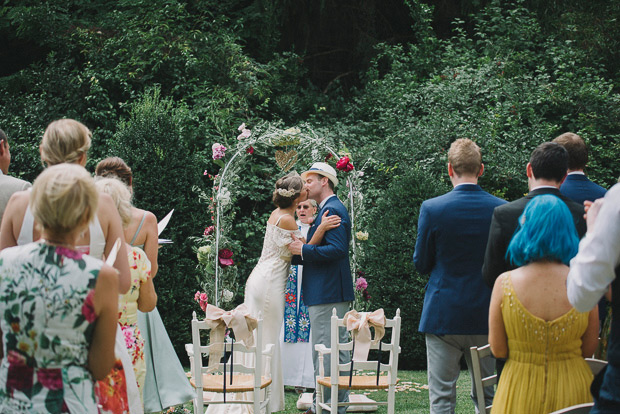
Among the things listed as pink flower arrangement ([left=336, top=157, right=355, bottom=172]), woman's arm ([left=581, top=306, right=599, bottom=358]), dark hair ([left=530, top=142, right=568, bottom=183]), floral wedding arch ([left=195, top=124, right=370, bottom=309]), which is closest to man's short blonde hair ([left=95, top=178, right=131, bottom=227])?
dark hair ([left=530, top=142, right=568, bottom=183])

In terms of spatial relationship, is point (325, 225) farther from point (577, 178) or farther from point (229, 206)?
point (229, 206)

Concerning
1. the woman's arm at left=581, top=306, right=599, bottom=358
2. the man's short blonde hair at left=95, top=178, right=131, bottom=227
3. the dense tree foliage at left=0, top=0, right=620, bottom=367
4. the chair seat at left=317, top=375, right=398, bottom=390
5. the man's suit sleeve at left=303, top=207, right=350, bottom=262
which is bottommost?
the chair seat at left=317, top=375, right=398, bottom=390

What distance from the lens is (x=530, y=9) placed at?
481 inches

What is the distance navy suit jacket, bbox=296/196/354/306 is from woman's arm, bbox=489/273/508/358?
8.48 feet

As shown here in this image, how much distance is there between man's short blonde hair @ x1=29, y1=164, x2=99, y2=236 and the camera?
2145 mm

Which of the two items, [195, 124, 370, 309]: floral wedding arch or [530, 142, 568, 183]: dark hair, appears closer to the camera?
[530, 142, 568, 183]: dark hair

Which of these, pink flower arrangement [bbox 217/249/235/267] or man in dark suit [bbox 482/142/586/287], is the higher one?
man in dark suit [bbox 482/142/586/287]

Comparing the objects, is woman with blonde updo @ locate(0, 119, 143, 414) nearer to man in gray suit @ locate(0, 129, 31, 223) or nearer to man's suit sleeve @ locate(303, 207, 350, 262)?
man in gray suit @ locate(0, 129, 31, 223)

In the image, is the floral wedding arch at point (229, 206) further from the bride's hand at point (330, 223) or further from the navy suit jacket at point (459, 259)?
the navy suit jacket at point (459, 259)

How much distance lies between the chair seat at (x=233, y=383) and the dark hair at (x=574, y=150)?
8.16 feet

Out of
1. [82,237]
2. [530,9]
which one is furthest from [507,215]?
[530,9]

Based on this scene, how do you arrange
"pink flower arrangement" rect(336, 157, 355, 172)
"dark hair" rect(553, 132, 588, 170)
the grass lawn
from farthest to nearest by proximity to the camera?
1. "pink flower arrangement" rect(336, 157, 355, 172)
2. the grass lawn
3. "dark hair" rect(553, 132, 588, 170)

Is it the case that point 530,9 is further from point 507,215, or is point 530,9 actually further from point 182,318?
point 507,215

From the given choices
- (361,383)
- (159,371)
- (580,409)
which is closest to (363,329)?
(361,383)
